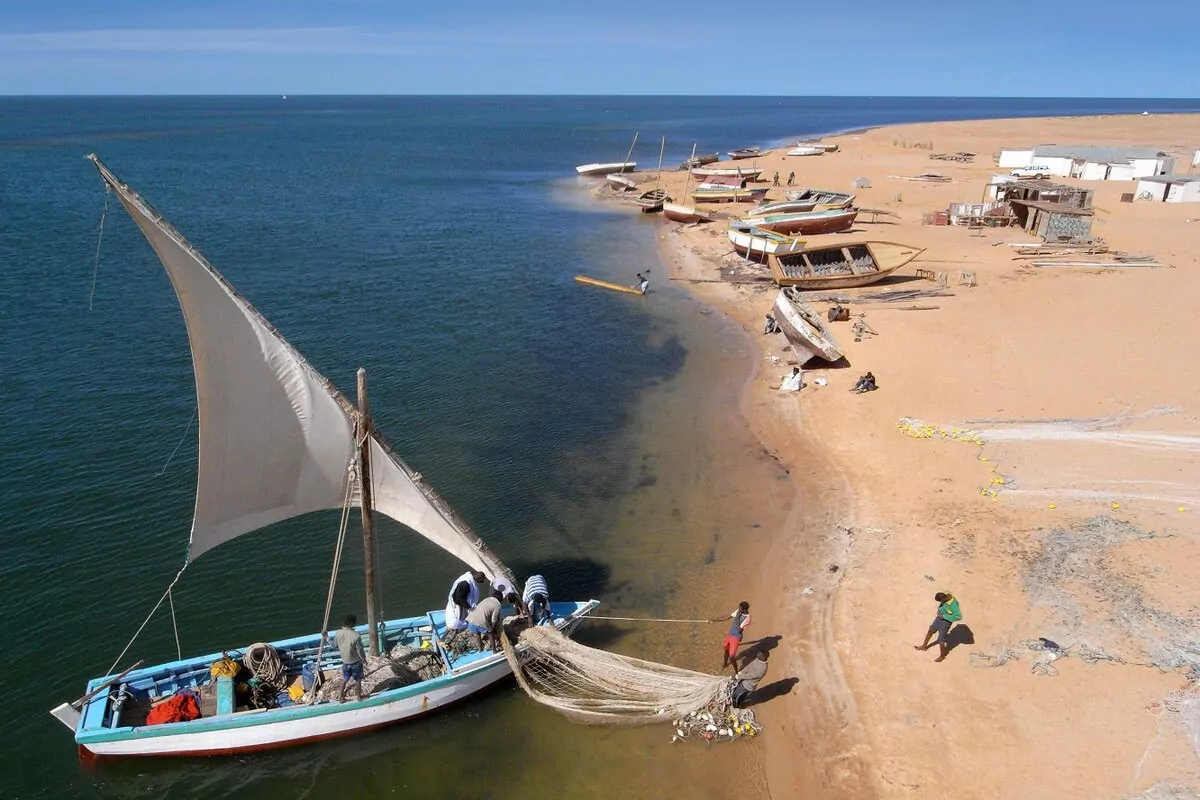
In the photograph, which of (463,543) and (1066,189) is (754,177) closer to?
(1066,189)

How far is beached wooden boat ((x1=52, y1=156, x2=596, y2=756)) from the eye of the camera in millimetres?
13164

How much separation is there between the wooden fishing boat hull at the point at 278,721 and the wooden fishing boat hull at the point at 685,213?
54018 mm

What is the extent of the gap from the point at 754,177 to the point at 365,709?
7573cm

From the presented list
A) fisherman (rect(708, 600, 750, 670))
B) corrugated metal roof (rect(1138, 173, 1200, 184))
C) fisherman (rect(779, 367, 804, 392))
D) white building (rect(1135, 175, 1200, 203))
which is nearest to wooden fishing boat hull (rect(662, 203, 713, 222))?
white building (rect(1135, 175, 1200, 203))

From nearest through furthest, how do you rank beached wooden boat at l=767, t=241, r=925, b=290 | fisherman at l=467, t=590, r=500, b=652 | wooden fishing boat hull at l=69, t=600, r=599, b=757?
wooden fishing boat hull at l=69, t=600, r=599, b=757
fisherman at l=467, t=590, r=500, b=652
beached wooden boat at l=767, t=241, r=925, b=290

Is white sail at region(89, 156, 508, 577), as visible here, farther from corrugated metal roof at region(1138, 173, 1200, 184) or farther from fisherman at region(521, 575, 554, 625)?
corrugated metal roof at region(1138, 173, 1200, 184)

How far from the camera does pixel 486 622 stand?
→ 15281mm

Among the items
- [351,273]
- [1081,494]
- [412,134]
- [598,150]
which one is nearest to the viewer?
[1081,494]

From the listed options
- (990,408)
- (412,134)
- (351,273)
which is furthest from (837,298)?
(412,134)

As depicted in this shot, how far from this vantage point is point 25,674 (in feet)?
52.4

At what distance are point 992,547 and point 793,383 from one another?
11.5 metres

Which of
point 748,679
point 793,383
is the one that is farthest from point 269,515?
point 793,383

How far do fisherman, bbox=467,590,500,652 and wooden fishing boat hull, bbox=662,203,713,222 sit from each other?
176 feet

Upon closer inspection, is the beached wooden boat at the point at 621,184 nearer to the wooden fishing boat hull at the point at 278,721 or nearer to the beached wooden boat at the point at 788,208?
the beached wooden boat at the point at 788,208
